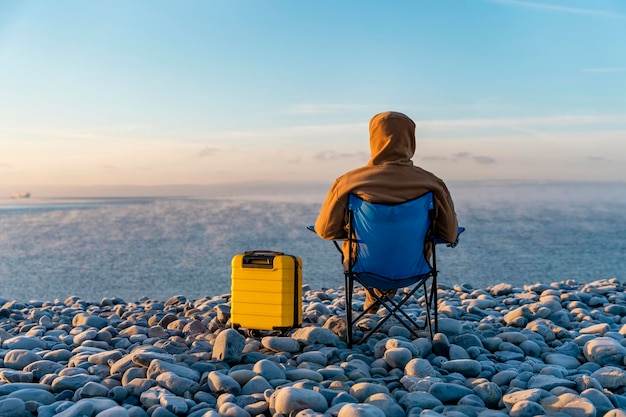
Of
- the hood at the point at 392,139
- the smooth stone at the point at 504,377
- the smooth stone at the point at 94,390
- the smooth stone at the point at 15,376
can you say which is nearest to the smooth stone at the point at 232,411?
the smooth stone at the point at 94,390

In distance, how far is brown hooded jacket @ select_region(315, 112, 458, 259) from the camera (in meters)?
4.32

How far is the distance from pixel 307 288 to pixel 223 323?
2313mm

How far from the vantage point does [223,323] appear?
200 inches

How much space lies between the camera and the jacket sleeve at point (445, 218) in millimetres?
4383

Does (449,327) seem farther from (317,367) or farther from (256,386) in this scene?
(256,386)

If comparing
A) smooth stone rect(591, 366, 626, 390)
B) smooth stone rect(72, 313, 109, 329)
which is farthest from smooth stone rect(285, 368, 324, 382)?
smooth stone rect(72, 313, 109, 329)

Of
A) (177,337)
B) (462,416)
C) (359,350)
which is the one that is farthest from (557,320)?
(177,337)

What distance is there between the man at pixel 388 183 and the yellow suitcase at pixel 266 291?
375 mm

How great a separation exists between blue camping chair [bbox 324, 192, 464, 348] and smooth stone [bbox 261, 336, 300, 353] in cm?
40

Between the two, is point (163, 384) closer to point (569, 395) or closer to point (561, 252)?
point (569, 395)

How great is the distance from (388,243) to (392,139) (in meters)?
0.73

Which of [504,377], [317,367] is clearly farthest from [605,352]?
[317,367]

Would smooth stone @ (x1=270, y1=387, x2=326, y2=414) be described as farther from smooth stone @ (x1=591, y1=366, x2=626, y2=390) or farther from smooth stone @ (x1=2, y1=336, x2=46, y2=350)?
smooth stone @ (x1=2, y1=336, x2=46, y2=350)

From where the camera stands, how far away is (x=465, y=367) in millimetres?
3826
